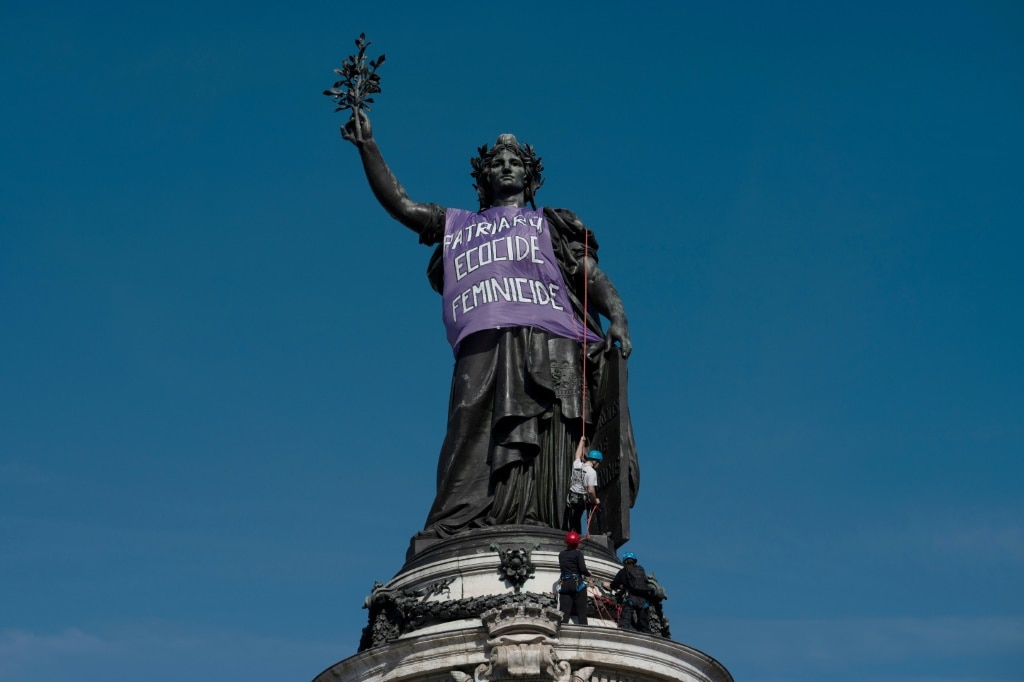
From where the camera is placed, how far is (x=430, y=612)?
875 inches

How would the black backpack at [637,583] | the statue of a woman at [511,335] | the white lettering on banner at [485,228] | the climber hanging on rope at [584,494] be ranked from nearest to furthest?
the black backpack at [637,583] → the climber hanging on rope at [584,494] → the statue of a woman at [511,335] → the white lettering on banner at [485,228]

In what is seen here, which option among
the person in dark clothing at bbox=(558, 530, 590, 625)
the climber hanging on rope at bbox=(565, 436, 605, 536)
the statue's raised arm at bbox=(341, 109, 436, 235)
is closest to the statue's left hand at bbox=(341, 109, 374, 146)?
the statue's raised arm at bbox=(341, 109, 436, 235)

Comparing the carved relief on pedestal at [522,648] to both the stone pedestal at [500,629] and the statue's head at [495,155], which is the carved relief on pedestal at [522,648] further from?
the statue's head at [495,155]

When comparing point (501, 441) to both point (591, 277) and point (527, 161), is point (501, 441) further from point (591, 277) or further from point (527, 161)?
point (527, 161)

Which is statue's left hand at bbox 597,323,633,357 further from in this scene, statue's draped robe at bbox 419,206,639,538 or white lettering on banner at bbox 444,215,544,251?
white lettering on banner at bbox 444,215,544,251

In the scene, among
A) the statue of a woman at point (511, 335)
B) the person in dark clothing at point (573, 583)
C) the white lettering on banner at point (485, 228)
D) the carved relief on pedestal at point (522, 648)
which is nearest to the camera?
the carved relief on pedestal at point (522, 648)

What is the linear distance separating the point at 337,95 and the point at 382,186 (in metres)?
1.65

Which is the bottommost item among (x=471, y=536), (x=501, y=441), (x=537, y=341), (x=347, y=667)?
(x=347, y=667)

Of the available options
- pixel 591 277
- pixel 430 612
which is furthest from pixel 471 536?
pixel 591 277

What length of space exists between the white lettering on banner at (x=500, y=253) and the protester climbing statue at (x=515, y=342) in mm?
22

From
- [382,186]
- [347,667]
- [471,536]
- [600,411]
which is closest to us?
[347,667]

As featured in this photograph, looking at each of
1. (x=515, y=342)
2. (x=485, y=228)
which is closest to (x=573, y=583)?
(x=515, y=342)

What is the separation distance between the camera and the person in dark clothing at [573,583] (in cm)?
2153

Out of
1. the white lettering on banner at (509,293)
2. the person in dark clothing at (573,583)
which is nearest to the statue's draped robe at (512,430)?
the white lettering on banner at (509,293)
